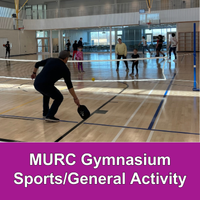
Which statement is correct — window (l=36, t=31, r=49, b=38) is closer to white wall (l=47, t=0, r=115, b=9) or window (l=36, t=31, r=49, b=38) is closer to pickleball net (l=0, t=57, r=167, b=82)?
white wall (l=47, t=0, r=115, b=9)

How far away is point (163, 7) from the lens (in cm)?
2858

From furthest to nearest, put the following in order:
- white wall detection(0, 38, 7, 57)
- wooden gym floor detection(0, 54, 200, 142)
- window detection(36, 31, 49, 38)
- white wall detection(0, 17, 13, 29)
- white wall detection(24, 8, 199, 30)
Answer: window detection(36, 31, 49, 38)
white wall detection(0, 38, 7, 57)
white wall detection(0, 17, 13, 29)
white wall detection(24, 8, 199, 30)
wooden gym floor detection(0, 54, 200, 142)

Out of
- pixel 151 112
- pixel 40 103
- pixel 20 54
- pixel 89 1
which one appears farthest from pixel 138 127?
pixel 89 1

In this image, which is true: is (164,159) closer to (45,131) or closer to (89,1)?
(45,131)

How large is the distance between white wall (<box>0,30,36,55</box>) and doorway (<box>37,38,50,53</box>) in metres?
0.93

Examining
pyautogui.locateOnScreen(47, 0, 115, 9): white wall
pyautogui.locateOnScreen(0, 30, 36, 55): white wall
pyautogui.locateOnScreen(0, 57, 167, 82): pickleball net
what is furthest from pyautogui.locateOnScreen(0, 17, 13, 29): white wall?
pyautogui.locateOnScreen(0, 57, 167, 82): pickleball net

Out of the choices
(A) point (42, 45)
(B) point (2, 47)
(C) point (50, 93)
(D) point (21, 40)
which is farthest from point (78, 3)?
(C) point (50, 93)

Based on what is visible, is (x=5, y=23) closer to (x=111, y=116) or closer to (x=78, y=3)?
(x=78, y=3)

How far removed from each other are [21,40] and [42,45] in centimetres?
435

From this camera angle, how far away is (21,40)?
114 ft

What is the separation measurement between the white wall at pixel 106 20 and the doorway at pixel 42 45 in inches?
154

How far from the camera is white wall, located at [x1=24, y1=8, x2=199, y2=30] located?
2694 centimetres

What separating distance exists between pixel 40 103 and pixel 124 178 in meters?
4.94

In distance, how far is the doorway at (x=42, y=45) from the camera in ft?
126
